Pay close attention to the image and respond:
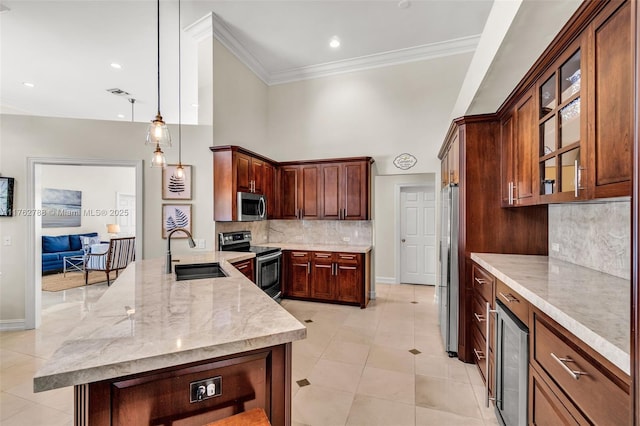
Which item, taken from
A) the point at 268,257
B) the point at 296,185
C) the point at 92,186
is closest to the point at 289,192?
the point at 296,185

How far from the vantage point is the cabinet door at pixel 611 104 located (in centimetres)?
126

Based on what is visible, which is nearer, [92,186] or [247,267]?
[247,267]

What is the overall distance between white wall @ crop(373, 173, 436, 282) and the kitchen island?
4709 millimetres

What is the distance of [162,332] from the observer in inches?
46.2

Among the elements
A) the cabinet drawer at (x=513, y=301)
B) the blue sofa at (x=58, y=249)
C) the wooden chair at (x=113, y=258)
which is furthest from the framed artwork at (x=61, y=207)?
the cabinet drawer at (x=513, y=301)

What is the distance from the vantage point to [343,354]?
293 cm

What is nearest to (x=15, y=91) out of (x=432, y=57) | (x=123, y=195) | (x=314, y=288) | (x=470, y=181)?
(x=123, y=195)

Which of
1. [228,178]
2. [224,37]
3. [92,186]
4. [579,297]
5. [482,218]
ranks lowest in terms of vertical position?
[579,297]

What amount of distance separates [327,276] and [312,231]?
3.43ft

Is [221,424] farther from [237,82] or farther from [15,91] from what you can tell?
[15,91]

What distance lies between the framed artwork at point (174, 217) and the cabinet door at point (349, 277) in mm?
2238

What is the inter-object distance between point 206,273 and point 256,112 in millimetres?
3318

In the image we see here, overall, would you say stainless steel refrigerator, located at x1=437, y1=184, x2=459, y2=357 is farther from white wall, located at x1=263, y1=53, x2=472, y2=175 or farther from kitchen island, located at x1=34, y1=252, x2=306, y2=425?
kitchen island, located at x1=34, y1=252, x2=306, y2=425

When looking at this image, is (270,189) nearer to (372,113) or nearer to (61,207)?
(372,113)
